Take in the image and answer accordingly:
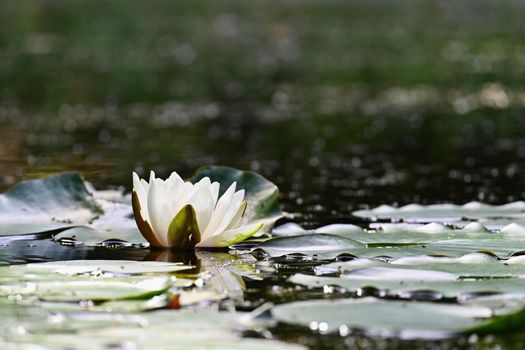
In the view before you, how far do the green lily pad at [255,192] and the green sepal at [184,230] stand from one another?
324mm

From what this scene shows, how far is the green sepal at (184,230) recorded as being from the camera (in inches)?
115

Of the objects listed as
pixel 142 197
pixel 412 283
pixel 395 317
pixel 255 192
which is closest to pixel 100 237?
pixel 142 197

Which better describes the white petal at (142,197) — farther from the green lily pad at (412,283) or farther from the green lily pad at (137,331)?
the green lily pad at (137,331)

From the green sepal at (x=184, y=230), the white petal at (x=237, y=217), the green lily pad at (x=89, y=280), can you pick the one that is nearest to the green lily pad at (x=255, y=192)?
the white petal at (x=237, y=217)

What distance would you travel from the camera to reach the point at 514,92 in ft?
33.0

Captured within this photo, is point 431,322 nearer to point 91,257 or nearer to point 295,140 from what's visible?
point 91,257

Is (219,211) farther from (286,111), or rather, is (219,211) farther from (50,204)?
(286,111)

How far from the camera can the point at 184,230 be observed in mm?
2973

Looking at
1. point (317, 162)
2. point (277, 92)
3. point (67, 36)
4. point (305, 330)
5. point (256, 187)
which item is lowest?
point (305, 330)

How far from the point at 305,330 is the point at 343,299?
0.94 feet

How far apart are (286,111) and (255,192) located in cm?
540

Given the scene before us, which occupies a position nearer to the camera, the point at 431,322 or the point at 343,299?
the point at 431,322

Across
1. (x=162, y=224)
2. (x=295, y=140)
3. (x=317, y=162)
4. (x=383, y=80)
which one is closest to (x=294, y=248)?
(x=162, y=224)

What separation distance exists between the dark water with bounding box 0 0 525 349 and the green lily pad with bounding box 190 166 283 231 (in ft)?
1.03
